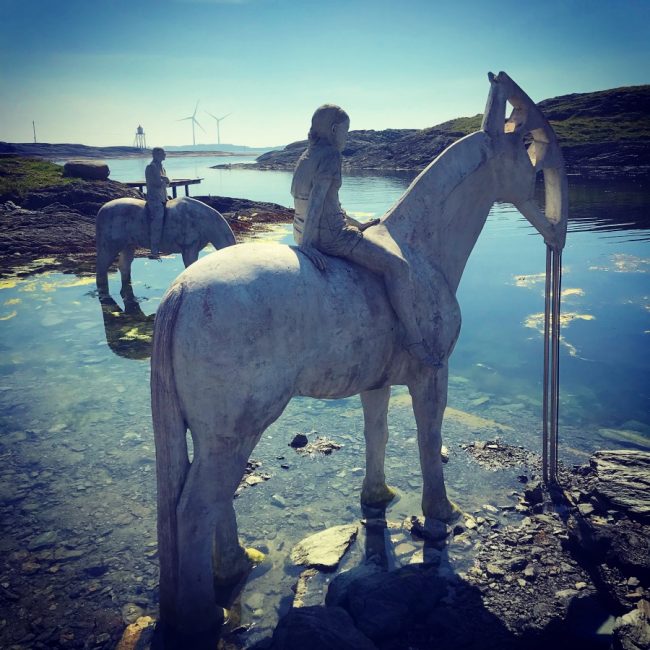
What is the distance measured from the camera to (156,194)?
12.6 m

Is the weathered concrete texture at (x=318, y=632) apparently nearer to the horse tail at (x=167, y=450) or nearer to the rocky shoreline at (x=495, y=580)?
the rocky shoreline at (x=495, y=580)

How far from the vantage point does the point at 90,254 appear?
18953 mm

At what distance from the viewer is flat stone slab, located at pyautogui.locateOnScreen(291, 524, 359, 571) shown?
4.46m

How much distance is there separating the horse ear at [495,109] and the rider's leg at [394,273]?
1.63 meters

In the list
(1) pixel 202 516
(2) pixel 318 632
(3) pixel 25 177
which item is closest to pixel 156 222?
(1) pixel 202 516

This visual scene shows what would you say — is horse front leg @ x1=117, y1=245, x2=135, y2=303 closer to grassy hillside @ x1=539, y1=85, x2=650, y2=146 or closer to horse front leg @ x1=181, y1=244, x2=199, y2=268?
horse front leg @ x1=181, y1=244, x2=199, y2=268

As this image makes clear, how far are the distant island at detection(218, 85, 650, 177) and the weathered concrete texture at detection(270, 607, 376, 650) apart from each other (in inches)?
1326

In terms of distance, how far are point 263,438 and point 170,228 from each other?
7.65 meters

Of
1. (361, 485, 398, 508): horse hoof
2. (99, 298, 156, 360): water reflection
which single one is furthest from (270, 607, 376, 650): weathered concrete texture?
(99, 298, 156, 360): water reflection

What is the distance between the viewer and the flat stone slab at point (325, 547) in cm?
446

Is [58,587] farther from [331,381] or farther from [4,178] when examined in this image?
[4,178]

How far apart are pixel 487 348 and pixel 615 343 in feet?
7.64

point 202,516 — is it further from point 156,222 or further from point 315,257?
point 156,222

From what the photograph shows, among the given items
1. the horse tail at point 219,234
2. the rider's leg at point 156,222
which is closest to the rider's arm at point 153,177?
the rider's leg at point 156,222
